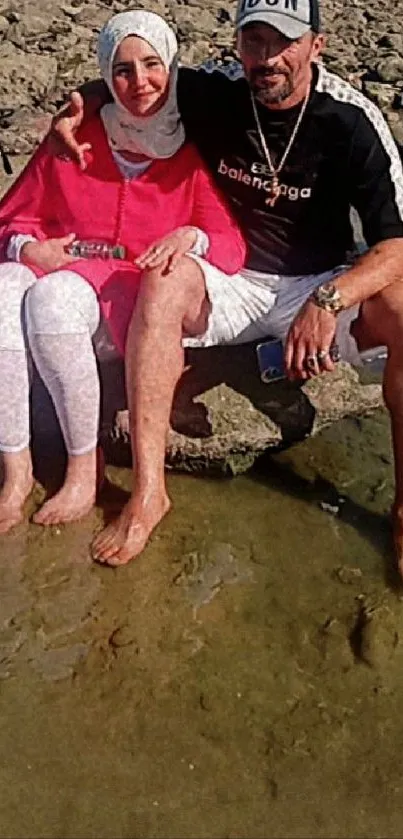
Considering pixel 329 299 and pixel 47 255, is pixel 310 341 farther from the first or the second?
pixel 47 255

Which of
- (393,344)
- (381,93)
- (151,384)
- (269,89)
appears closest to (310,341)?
(393,344)

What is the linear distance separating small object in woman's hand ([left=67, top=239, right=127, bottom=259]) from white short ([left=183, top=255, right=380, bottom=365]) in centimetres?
30

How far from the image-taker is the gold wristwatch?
3.33 metres

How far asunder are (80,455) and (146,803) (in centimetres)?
120

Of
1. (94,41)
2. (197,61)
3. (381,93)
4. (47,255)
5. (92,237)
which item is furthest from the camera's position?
(94,41)

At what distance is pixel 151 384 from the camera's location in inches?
134

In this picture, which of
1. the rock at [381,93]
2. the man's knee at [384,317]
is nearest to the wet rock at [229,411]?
the man's knee at [384,317]

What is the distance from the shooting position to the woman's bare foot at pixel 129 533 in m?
3.44

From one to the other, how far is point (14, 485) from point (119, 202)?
0.94 meters

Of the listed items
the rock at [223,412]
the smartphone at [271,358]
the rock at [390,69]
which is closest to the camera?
the smartphone at [271,358]

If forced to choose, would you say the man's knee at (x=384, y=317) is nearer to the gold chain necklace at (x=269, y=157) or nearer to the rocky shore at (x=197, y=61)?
→ the gold chain necklace at (x=269, y=157)

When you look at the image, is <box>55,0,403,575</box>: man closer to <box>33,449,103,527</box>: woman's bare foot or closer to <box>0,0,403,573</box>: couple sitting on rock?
<box>0,0,403,573</box>: couple sitting on rock

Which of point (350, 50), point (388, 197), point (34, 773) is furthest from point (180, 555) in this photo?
point (350, 50)

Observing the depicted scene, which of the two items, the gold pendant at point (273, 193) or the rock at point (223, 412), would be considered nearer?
the gold pendant at point (273, 193)
